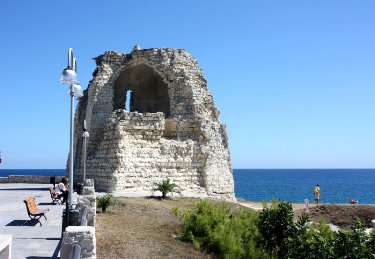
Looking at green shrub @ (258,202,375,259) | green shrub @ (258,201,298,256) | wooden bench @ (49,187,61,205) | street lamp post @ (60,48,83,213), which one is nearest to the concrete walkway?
wooden bench @ (49,187,61,205)

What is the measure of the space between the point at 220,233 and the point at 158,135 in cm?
1222

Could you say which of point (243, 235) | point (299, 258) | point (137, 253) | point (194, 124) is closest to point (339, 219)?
point (194, 124)

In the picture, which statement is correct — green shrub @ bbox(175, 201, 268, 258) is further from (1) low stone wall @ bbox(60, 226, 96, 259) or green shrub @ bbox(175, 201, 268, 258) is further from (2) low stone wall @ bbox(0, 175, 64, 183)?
(2) low stone wall @ bbox(0, 175, 64, 183)

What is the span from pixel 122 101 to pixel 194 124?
7.75 metres

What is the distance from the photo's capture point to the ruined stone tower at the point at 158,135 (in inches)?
868

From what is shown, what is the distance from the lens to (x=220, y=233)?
11.5m

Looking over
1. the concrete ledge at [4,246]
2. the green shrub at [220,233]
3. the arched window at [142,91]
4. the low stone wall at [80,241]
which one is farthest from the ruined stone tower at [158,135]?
the concrete ledge at [4,246]

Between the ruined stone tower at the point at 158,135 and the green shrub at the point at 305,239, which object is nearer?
the green shrub at the point at 305,239

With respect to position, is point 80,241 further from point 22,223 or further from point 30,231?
point 22,223

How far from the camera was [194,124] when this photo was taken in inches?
958

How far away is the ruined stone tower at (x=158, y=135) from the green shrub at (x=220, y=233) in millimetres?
9068

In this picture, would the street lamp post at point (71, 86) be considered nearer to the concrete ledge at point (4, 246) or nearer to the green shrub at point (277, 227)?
the concrete ledge at point (4, 246)

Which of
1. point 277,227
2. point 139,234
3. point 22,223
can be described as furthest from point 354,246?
point 22,223

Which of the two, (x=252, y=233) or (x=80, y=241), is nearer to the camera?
(x=80, y=241)
